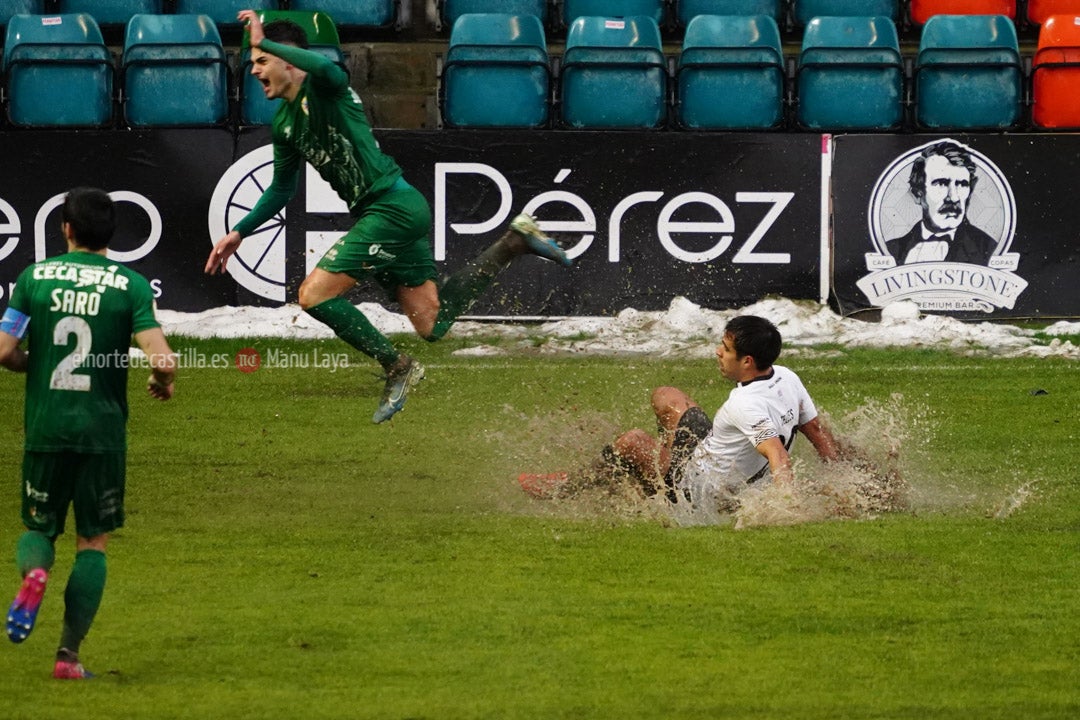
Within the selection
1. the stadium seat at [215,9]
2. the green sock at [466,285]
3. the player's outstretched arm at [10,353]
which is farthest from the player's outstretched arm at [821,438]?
the stadium seat at [215,9]

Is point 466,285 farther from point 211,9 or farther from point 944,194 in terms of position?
point 211,9

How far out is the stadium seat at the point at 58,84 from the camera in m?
14.4

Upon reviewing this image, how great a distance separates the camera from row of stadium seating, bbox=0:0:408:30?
1564 cm

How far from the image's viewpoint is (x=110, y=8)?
1590cm

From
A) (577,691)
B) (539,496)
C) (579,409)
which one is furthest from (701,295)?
(577,691)

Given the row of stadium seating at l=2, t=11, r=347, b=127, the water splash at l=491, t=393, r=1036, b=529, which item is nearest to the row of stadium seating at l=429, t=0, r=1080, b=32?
the row of stadium seating at l=2, t=11, r=347, b=127

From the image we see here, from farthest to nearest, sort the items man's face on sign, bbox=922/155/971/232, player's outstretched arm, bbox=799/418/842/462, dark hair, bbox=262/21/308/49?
1. man's face on sign, bbox=922/155/971/232
2. dark hair, bbox=262/21/308/49
3. player's outstretched arm, bbox=799/418/842/462

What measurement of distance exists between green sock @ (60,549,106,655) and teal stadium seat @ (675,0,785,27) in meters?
11.5

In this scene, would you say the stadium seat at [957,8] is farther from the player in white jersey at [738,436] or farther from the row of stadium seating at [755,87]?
the player in white jersey at [738,436]

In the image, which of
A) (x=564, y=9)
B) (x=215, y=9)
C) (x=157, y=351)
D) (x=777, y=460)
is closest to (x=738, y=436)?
(x=777, y=460)

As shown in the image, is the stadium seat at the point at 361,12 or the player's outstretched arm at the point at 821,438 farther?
the stadium seat at the point at 361,12

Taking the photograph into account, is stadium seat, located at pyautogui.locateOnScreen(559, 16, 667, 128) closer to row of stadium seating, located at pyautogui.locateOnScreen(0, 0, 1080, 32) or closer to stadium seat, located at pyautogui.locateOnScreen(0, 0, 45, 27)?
row of stadium seating, located at pyautogui.locateOnScreen(0, 0, 1080, 32)

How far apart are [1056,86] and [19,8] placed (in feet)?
31.2

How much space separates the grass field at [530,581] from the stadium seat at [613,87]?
3674 millimetres
